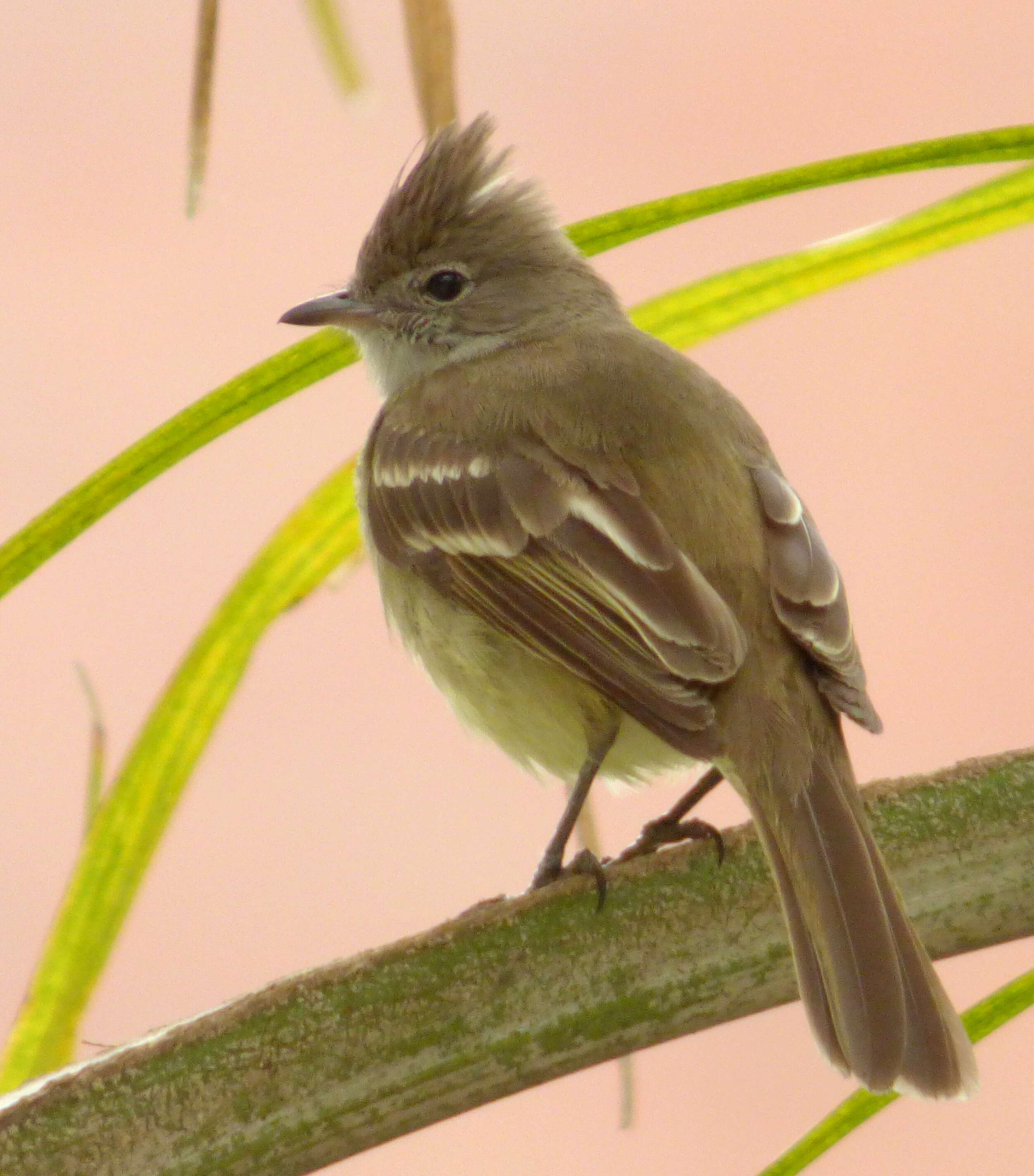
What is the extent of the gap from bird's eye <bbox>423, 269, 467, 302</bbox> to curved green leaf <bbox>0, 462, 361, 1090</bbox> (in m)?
1.33

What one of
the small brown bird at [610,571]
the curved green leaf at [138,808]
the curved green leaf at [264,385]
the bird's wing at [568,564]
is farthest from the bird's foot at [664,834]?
the curved green leaf at [264,385]

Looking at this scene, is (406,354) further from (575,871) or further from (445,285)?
(575,871)

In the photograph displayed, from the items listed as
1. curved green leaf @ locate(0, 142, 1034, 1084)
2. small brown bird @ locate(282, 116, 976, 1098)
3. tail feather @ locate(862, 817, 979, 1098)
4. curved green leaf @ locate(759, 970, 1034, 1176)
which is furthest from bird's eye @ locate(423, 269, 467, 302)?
curved green leaf @ locate(759, 970, 1034, 1176)

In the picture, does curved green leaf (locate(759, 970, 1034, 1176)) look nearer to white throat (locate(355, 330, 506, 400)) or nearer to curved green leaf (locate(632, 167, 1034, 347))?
curved green leaf (locate(632, 167, 1034, 347))

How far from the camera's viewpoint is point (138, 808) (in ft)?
6.51

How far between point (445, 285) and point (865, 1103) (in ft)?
Answer: 6.67

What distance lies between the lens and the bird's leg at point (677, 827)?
7.75ft

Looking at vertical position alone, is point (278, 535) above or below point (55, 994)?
above

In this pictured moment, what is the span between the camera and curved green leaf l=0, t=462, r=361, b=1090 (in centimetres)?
195

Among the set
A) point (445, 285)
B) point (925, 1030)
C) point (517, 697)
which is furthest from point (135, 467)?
point (445, 285)

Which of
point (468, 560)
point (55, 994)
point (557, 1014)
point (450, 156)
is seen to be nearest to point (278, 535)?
point (468, 560)

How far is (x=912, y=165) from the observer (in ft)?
6.19

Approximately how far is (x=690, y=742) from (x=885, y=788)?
26cm

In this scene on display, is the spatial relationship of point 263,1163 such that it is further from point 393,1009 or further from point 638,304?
point 638,304
